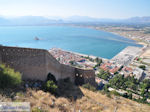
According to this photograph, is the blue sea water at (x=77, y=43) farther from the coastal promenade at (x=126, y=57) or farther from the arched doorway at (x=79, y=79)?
the arched doorway at (x=79, y=79)

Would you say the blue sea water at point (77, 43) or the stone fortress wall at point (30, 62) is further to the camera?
the blue sea water at point (77, 43)

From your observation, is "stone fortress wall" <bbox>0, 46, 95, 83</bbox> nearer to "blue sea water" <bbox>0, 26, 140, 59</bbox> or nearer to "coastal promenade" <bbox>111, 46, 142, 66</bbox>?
"coastal promenade" <bbox>111, 46, 142, 66</bbox>

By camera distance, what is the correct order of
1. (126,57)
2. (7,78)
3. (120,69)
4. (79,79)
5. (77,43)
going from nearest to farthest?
(7,78) → (79,79) → (120,69) → (126,57) → (77,43)

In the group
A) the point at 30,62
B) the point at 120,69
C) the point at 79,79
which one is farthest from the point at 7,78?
the point at 120,69

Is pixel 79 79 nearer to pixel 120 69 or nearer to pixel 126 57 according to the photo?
pixel 120 69

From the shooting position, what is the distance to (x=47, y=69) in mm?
5184

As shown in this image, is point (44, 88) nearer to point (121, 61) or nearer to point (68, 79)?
point (68, 79)

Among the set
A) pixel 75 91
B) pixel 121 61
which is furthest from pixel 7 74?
pixel 121 61

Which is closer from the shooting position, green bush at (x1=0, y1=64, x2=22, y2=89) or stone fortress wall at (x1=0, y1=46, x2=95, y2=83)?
green bush at (x1=0, y1=64, x2=22, y2=89)

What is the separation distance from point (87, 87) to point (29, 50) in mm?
3533

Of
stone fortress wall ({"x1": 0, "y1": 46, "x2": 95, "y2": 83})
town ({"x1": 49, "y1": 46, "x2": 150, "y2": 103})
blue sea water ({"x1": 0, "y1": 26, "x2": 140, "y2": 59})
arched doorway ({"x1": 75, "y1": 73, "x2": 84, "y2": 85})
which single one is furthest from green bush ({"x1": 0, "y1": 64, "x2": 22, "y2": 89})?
blue sea water ({"x1": 0, "y1": 26, "x2": 140, "y2": 59})

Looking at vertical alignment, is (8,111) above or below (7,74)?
below

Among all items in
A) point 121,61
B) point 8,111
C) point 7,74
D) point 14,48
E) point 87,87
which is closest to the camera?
point 8,111

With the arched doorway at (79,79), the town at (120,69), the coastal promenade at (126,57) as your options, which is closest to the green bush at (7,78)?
the arched doorway at (79,79)
